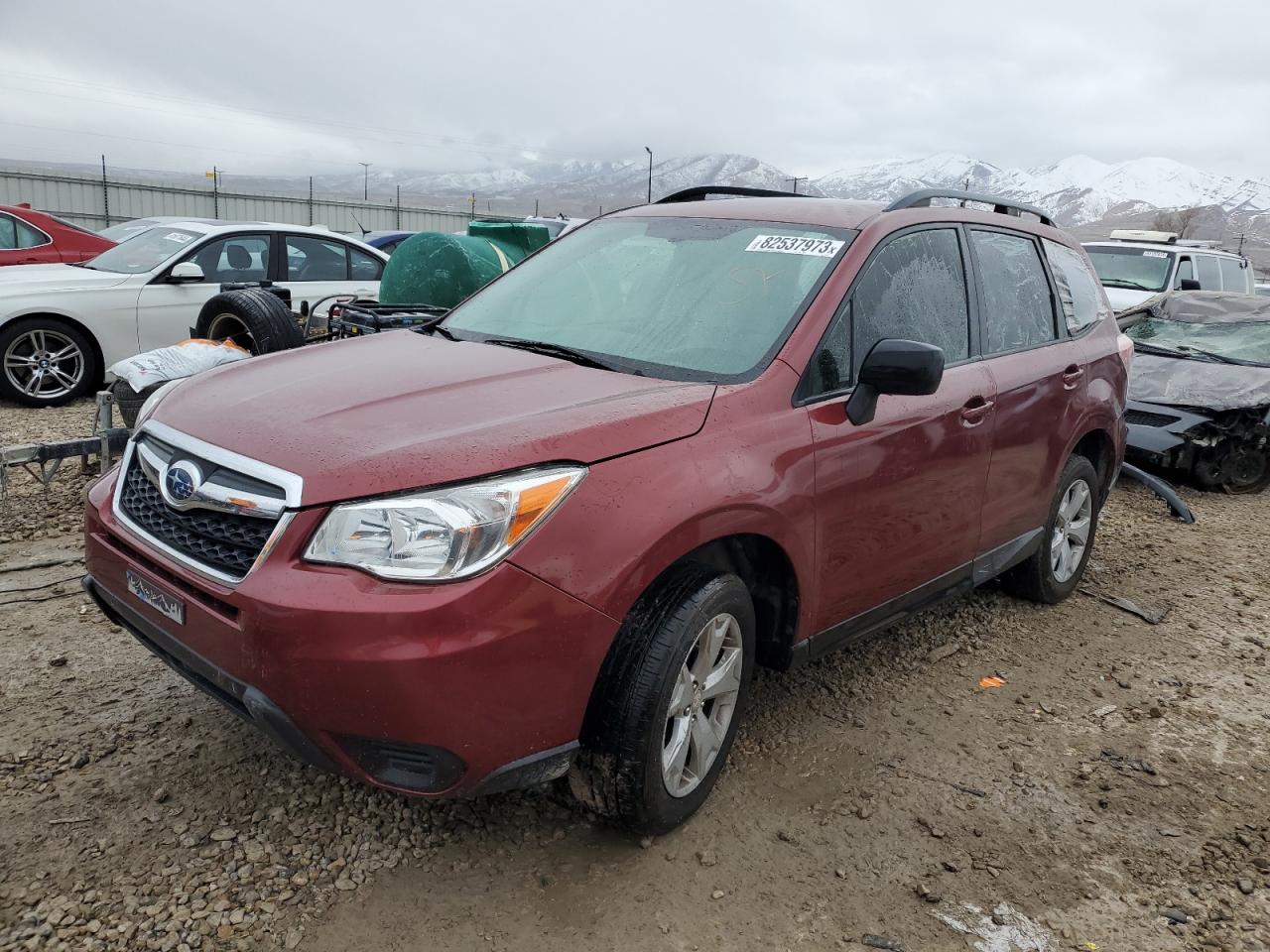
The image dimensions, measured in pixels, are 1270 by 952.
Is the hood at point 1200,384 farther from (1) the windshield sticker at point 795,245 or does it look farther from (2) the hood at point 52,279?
(2) the hood at point 52,279

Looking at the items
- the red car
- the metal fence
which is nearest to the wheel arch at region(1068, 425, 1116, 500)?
the red car

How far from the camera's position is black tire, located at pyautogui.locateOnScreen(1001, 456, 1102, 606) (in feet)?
→ 14.8

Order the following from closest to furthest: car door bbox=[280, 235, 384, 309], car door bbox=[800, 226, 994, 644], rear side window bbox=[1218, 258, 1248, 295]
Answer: car door bbox=[800, 226, 994, 644]
car door bbox=[280, 235, 384, 309]
rear side window bbox=[1218, 258, 1248, 295]

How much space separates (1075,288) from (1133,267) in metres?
9.60

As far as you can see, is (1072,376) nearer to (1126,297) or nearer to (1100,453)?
(1100,453)

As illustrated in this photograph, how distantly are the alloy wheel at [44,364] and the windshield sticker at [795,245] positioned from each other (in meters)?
6.58

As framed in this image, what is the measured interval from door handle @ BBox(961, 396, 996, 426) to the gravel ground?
110cm

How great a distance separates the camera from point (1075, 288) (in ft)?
15.4

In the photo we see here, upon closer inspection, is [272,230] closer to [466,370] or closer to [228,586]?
[466,370]

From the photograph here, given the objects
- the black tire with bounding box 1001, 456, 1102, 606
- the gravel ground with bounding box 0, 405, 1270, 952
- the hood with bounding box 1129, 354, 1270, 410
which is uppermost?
the hood with bounding box 1129, 354, 1270, 410

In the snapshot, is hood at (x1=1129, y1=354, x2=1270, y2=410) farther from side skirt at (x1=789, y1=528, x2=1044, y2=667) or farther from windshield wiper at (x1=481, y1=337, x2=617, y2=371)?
windshield wiper at (x1=481, y1=337, x2=617, y2=371)

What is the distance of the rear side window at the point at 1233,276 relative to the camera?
13.7 meters

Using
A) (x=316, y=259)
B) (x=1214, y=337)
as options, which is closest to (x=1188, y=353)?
(x=1214, y=337)

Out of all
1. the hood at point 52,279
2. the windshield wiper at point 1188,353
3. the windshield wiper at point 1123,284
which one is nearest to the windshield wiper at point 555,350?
the hood at point 52,279
